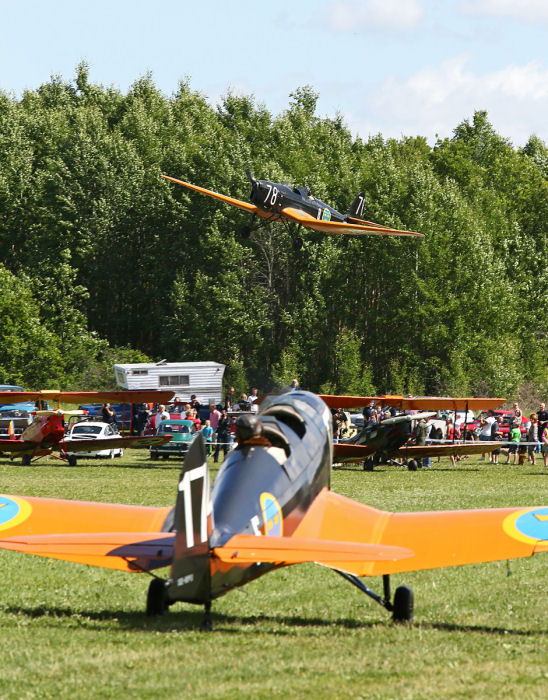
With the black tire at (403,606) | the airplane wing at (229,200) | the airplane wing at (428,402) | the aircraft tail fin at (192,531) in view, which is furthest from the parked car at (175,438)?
the aircraft tail fin at (192,531)

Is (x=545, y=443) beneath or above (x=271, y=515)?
beneath

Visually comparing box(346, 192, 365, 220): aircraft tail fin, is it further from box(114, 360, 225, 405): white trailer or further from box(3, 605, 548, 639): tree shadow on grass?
box(3, 605, 548, 639): tree shadow on grass

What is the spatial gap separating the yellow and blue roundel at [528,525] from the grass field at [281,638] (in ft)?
2.38

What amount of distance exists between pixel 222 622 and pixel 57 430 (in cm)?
1839

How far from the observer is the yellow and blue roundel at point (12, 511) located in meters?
8.20

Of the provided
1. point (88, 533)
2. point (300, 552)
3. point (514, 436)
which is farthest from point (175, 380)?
point (300, 552)

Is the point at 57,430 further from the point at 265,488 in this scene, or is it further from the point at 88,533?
the point at 265,488

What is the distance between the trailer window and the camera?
43812 millimetres

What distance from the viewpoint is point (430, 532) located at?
7859mm

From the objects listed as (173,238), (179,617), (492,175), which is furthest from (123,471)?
(492,175)

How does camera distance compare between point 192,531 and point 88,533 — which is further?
point 88,533

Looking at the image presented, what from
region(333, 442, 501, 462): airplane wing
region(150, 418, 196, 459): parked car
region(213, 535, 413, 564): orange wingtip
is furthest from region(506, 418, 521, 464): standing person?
region(213, 535, 413, 564): orange wingtip

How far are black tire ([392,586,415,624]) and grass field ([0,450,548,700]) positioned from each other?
108mm

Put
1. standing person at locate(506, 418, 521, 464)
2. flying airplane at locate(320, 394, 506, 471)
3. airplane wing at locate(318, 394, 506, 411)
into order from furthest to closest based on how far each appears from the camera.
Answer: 1. standing person at locate(506, 418, 521, 464)
2. flying airplane at locate(320, 394, 506, 471)
3. airplane wing at locate(318, 394, 506, 411)
